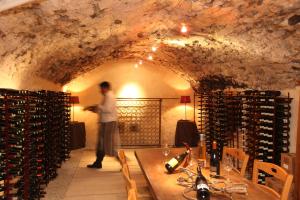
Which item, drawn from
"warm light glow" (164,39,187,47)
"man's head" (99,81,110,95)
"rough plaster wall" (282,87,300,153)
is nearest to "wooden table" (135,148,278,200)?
"rough plaster wall" (282,87,300,153)

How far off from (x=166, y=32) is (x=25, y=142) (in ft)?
8.62

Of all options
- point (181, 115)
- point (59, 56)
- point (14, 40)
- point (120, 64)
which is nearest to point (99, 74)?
point (120, 64)

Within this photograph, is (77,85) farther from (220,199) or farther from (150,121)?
(220,199)

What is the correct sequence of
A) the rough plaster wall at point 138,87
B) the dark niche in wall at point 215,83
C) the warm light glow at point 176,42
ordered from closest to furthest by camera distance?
1. the warm light glow at point 176,42
2. the dark niche in wall at point 215,83
3. the rough plaster wall at point 138,87

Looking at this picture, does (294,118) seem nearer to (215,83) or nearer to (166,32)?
(166,32)

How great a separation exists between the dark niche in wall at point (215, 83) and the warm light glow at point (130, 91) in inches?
66.5


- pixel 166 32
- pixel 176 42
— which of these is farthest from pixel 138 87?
pixel 166 32

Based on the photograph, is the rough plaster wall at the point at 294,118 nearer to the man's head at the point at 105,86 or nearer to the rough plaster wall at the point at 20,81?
the man's head at the point at 105,86

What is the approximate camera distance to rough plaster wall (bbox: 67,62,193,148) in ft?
29.6

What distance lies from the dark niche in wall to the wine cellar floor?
2.49 meters

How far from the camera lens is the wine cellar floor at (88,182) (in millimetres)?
4440

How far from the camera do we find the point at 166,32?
503 centimetres

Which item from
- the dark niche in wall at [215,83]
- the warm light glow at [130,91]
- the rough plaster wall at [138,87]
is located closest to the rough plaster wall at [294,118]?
the dark niche in wall at [215,83]

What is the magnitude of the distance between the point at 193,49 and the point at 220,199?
4.18 m
